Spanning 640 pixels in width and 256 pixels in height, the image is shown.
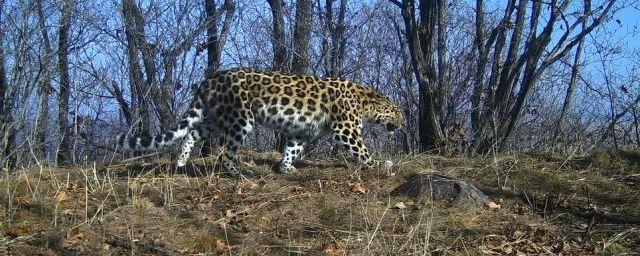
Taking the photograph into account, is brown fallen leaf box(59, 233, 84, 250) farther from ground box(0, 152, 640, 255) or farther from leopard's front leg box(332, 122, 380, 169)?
leopard's front leg box(332, 122, 380, 169)

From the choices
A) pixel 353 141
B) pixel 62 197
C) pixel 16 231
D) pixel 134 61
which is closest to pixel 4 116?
pixel 62 197

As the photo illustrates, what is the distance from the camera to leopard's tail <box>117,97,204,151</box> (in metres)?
9.30

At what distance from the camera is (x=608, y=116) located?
16.5 m

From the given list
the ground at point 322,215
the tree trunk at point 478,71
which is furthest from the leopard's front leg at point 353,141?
the tree trunk at point 478,71

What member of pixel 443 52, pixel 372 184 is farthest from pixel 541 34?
pixel 372 184

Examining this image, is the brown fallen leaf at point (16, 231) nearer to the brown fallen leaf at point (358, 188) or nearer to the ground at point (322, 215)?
the ground at point (322, 215)

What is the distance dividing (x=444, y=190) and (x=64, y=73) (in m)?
11.8

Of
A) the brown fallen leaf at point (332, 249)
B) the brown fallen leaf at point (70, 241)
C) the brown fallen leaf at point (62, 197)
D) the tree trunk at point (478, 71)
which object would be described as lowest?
the brown fallen leaf at point (332, 249)

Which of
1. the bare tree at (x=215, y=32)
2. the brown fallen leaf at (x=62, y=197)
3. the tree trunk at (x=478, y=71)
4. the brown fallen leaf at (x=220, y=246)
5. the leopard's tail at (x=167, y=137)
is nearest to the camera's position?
the brown fallen leaf at (x=220, y=246)

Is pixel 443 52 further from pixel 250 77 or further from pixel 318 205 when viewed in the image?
pixel 318 205

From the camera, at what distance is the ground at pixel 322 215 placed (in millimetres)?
6340

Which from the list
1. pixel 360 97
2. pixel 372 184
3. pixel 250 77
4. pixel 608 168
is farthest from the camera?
pixel 360 97

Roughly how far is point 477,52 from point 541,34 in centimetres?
296

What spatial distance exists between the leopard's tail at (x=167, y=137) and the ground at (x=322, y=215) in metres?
0.43
